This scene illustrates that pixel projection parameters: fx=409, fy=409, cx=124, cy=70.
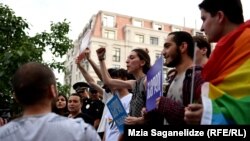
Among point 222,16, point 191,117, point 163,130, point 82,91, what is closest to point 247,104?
point 191,117

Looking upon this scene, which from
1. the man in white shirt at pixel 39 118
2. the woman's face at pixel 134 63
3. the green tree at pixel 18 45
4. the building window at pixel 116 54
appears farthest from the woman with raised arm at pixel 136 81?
the building window at pixel 116 54

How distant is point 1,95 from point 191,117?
33.2ft

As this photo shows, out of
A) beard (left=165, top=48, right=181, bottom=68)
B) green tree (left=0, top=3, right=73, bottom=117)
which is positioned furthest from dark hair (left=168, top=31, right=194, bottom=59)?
green tree (left=0, top=3, right=73, bottom=117)

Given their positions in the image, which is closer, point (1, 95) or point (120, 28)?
A: point (1, 95)

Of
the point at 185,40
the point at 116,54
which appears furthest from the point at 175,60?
the point at 116,54

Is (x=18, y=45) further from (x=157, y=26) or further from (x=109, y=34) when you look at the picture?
(x=157, y=26)

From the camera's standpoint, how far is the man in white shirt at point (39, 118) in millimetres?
1904

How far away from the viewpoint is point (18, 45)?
12.3m

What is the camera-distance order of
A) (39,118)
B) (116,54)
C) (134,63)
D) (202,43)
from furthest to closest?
1. (116,54)
2. (134,63)
3. (202,43)
4. (39,118)

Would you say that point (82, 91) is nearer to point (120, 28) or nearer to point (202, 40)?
point (202, 40)

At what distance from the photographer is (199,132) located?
1.75 meters

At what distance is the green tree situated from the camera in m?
10.2

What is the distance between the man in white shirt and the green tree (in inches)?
289

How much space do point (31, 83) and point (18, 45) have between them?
10663mm
